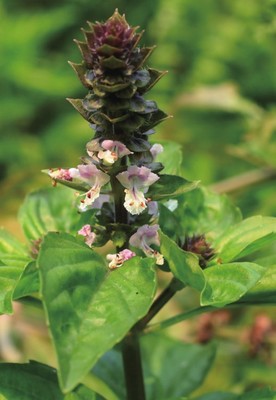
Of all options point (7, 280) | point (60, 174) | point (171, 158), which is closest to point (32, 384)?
point (7, 280)

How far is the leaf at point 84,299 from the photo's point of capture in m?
0.55

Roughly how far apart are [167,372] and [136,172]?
1.47 ft

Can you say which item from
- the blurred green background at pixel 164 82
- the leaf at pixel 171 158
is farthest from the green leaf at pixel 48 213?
the blurred green background at pixel 164 82

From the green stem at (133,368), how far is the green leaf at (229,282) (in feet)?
0.46

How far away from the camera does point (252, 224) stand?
2.44 ft

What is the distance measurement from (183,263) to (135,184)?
0.09 meters

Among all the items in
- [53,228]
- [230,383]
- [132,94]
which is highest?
[132,94]

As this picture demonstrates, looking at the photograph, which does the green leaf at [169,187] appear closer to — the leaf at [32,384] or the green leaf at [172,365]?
the leaf at [32,384]

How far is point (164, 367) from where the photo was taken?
→ 41.1 inches

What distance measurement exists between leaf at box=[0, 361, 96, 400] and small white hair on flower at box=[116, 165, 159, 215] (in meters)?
0.19

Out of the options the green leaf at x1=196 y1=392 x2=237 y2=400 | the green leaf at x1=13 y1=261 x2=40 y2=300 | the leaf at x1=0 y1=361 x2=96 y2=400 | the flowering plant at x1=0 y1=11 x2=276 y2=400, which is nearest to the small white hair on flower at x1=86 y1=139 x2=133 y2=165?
the flowering plant at x1=0 y1=11 x2=276 y2=400

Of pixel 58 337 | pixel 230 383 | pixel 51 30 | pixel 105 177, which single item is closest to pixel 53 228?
pixel 105 177

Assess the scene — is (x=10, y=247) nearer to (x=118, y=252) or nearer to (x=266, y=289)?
(x=118, y=252)

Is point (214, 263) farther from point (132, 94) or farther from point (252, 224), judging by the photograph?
point (132, 94)
